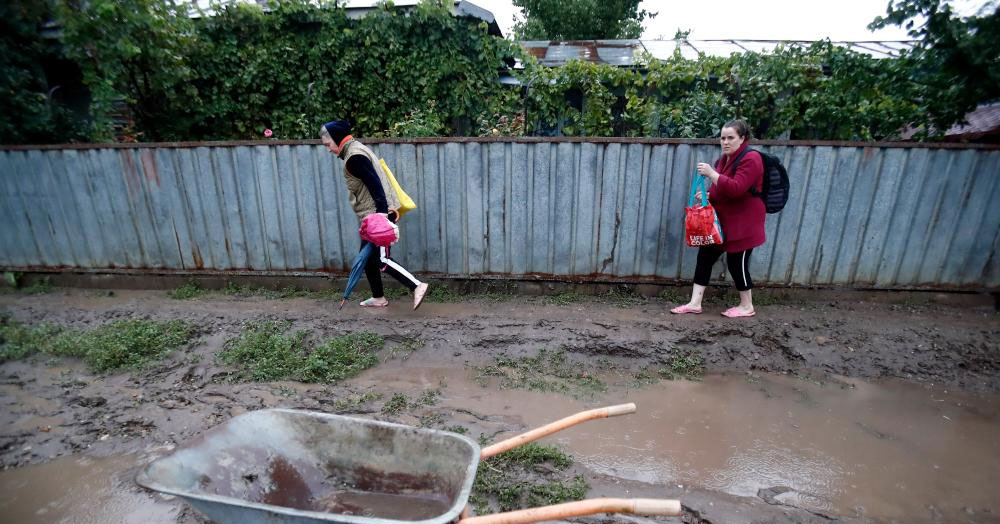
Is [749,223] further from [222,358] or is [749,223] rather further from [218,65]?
[218,65]

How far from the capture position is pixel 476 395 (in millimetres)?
3699

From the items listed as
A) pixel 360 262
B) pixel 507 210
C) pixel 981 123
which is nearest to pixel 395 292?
pixel 360 262

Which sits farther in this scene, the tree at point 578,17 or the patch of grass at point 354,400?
the tree at point 578,17

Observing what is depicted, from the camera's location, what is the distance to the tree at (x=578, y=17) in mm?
16359

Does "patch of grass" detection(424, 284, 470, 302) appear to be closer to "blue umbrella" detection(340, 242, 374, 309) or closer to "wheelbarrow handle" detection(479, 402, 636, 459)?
"blue umbrella" detection(340, 242, 374, 309)

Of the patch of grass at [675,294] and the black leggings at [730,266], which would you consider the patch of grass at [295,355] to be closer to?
the patch of grass at [675,294]

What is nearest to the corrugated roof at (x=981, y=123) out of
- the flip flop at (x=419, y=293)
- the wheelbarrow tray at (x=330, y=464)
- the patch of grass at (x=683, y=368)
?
the patch of grass at (x=683, y=368)

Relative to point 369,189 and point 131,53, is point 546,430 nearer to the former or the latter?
point 369,189

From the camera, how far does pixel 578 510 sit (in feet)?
6.15

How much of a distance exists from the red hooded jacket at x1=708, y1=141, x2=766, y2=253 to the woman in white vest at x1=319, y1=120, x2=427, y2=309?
2905mm

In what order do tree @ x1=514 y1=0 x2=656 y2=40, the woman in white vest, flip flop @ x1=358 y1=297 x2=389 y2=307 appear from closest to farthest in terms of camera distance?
the woman in white vest → flip flop @ x1=358 y1=297 x2=389 y2=307 → tree @ x1=514 y1=0 x2=656 y2=40

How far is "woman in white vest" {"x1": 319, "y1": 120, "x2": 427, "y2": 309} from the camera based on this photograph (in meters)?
4.31

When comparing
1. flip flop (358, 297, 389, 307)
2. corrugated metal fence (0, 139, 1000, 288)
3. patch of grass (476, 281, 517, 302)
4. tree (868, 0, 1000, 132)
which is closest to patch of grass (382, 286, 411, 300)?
flip flop (358, 297, 389, 307)

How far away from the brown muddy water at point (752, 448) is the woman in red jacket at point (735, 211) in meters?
0.92
